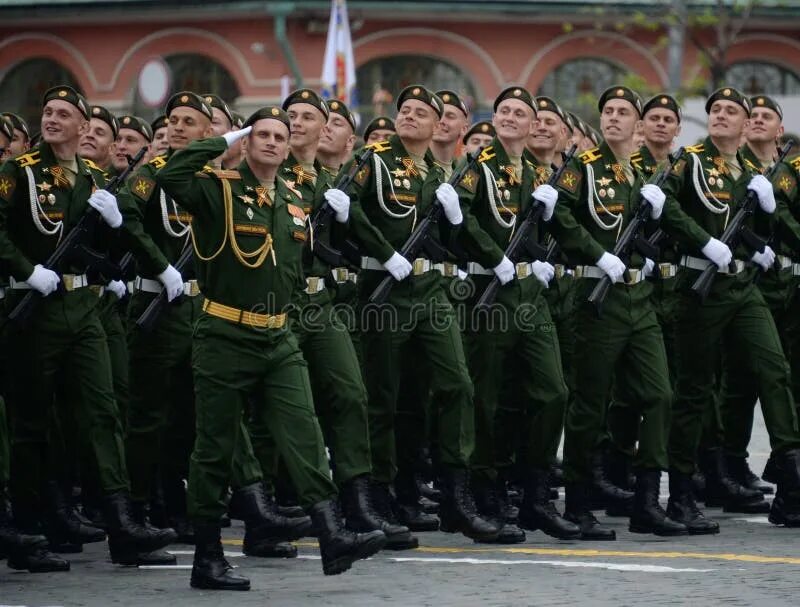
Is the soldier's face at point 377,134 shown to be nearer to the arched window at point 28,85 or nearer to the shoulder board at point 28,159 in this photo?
the shoulder board at point 28,159

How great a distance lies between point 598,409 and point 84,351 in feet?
8.89

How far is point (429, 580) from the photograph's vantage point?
8961 mm

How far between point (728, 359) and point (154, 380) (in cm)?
311

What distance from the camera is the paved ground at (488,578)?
8.38 metres

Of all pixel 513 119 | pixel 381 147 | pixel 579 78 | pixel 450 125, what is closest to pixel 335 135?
pixel 450 125

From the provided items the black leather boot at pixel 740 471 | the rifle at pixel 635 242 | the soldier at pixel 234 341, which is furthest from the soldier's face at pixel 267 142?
the black leather boot at pixel 740 471

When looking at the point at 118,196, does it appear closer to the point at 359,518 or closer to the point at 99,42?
the point at 359,518

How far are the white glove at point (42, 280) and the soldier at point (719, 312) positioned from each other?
3.31 metres

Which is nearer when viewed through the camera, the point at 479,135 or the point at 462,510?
the point at 462,510

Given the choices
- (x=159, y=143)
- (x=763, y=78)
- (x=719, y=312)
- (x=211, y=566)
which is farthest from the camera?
(x=763, y=78)

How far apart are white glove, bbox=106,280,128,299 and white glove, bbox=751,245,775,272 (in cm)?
340

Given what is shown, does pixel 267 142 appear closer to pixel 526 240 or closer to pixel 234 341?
pixel 234 341

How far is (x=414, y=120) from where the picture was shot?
35.2ft

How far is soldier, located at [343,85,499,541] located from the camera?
10.4 m
